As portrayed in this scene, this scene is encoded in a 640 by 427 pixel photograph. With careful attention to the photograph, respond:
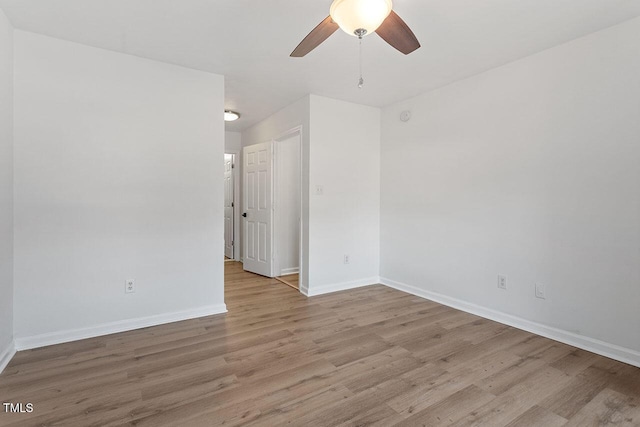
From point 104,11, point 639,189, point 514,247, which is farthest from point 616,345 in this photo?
point 104,11

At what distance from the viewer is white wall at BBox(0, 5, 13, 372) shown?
2084mm

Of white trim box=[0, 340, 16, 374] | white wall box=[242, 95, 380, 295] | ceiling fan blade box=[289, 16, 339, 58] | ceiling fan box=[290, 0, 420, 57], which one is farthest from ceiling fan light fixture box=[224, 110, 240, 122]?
white trim box=[0, 340, 16, 374]

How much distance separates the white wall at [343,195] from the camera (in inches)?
148

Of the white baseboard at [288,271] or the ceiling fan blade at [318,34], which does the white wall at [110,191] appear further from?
the white baseboard at [288,271]

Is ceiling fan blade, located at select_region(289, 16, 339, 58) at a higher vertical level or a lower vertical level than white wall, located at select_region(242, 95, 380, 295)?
higher

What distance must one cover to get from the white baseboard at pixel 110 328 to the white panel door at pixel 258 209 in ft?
5.06

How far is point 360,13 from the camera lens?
1529 millimetres

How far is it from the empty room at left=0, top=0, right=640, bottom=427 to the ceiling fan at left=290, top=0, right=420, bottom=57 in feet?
0.04

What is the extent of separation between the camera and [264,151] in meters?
4.55

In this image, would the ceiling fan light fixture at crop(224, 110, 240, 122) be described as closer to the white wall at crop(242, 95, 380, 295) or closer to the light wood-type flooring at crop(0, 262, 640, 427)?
the white wall at crop(242, 95, 380, 295)

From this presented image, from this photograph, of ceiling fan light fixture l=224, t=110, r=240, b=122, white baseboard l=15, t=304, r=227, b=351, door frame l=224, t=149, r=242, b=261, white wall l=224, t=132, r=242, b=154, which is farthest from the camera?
door frame l=224, t=149, r=242, b=261

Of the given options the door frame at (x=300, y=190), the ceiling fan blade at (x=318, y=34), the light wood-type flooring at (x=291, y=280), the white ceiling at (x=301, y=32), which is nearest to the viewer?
the ceiling fan blade at (x=318, y=34)

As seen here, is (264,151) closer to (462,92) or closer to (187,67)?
(187,67)

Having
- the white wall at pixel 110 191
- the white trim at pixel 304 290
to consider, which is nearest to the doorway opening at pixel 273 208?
the white trim at pixel 304 290
